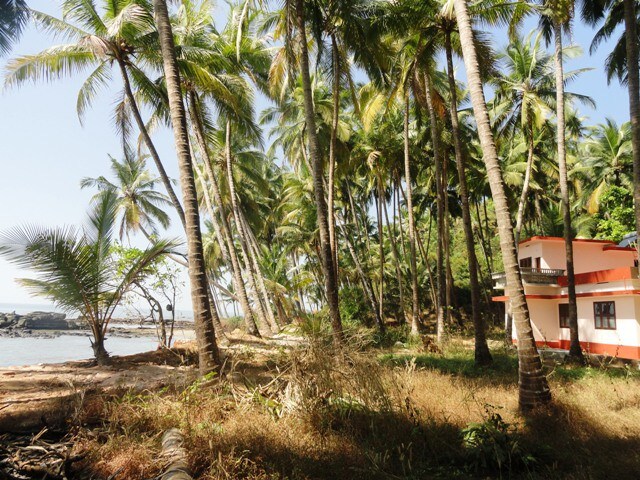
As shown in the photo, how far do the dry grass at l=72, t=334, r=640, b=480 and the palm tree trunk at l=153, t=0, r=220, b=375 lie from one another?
699 mm

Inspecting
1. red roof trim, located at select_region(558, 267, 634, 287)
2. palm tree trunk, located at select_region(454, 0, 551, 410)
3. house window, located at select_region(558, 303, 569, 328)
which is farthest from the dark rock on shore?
palm tree trunk, located at select_region(454, 0, 551, 410)

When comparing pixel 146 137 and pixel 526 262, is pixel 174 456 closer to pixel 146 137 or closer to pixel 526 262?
pixel 146 137

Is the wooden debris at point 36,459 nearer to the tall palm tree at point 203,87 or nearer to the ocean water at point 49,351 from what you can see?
the ocean water at point 49,351

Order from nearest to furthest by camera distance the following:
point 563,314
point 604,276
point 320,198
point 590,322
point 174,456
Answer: point 174,456
point 320,198
point 604,276
point 590,322
point 563,314

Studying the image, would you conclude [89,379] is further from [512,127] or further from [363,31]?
[512,127]

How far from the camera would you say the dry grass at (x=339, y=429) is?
500 cm

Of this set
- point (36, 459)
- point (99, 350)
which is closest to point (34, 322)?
point (99, 350)

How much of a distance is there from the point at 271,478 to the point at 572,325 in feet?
43.1

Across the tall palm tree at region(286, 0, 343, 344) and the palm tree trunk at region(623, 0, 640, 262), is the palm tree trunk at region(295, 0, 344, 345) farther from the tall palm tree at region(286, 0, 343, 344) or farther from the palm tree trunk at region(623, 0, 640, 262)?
the palm tree trunk at region(623, 0, 640, 262)

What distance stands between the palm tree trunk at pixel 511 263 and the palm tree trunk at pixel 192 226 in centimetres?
534

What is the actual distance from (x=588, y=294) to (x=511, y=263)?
11066 mm

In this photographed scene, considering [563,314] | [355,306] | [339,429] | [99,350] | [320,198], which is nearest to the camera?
[339,429]

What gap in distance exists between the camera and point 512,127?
22672mm

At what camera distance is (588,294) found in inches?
652
